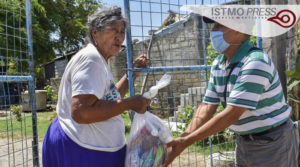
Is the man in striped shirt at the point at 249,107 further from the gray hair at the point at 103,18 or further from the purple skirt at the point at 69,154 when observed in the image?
the gray hair at the point at 103,18

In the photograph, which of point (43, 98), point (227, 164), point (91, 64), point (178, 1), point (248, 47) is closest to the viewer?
point (91, 64)

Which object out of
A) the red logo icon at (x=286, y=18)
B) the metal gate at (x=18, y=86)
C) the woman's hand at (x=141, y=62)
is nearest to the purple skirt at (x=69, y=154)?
the woman's hand at (x=141, y=62)

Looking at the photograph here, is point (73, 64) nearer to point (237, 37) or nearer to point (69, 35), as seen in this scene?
point (237, 37)

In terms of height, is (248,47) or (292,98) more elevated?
(248,47)

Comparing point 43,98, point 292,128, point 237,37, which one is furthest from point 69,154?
point 43,98

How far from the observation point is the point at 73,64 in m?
1.55

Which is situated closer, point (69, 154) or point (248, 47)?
point (69, 154)

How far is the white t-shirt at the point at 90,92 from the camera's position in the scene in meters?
1.47

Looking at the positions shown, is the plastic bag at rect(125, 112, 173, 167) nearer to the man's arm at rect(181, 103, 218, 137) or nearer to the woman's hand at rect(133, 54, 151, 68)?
the man's arm at rect(181, 103, 218, 137)

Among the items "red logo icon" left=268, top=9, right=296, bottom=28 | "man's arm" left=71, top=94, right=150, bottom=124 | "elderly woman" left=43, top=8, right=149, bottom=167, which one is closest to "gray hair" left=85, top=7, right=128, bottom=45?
"elderly woman" left=43, top=8, right=149, bottom=167

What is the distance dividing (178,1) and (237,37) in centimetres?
87

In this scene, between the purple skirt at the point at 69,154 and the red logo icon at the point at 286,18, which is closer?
the purple skirt at the point at 69,154

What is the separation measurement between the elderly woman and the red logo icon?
2004 millimetres

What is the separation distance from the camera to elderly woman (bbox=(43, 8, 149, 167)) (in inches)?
57.6
